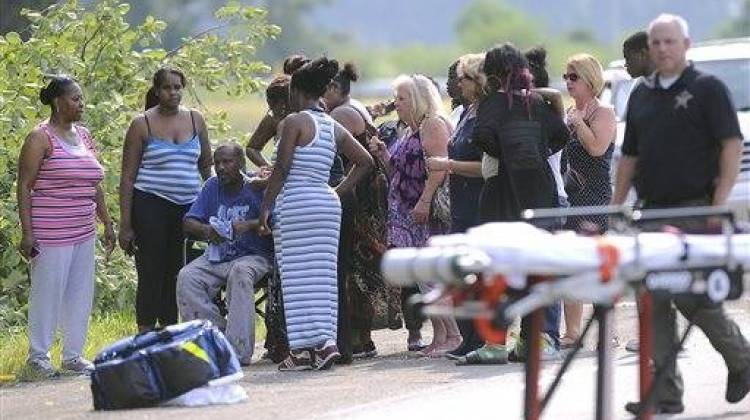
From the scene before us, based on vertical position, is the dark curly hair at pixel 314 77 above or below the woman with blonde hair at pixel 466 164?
above

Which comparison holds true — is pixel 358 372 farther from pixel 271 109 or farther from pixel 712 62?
pixel 712 62

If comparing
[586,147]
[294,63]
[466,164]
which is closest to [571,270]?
[466,164]

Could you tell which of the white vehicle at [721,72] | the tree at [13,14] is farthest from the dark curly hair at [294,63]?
the white vehicle at [721,72]

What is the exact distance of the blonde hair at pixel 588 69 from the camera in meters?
14.6

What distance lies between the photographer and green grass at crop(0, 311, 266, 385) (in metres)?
14.0

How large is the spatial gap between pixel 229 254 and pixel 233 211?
0.29 meters

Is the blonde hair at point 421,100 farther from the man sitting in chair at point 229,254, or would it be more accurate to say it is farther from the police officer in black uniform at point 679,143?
the police officer in black uniform at point 679,143

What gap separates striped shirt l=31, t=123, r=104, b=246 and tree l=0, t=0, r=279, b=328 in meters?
2.17

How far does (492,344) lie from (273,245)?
1.60 meters

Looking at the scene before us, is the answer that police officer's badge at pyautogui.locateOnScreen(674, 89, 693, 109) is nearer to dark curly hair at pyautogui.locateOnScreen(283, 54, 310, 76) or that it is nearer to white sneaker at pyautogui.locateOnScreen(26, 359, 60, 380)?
dark curly hair at pyautogui.locateOnScreen(283, 54, 310, 76)

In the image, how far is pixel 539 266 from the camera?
30.4ft

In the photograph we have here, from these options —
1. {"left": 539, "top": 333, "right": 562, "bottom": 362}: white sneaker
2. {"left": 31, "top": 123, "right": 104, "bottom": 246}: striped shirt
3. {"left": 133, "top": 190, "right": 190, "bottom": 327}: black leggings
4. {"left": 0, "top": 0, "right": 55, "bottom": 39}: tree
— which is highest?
{"left": 0, "top": 0, "right": 55, "bottom": 39}: tree

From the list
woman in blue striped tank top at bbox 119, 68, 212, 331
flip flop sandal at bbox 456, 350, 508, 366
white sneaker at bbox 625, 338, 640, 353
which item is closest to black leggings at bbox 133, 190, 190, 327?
woman in blue striped tank top at bbox 119, 68, 212, 331

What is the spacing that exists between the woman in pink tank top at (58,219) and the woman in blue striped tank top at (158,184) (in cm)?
34
